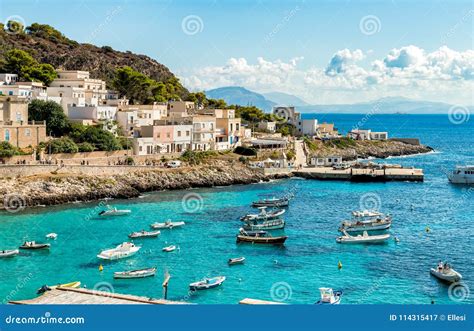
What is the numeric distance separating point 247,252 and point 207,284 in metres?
5.75

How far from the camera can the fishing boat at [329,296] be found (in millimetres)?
19391

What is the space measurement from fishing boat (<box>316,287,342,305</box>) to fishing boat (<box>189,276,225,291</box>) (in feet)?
12.0

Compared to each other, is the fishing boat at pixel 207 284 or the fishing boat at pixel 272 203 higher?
the fishing boat at pixel 272 203

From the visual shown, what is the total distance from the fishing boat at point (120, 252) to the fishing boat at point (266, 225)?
6475mm

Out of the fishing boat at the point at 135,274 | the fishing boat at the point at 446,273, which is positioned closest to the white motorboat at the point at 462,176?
the fishing boat at the point at 446,273

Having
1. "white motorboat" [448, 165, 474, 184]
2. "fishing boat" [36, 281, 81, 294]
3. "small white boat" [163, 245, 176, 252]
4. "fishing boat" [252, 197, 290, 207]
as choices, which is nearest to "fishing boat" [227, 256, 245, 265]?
"small white boat" [163, 245, 176, 252]

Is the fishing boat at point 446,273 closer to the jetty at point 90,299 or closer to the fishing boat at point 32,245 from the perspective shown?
the jetty at point 90,299

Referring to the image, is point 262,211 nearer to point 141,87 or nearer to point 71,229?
point 71,229

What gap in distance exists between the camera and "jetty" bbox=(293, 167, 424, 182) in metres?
53.2

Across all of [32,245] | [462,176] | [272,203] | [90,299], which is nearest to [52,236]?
[32,245]

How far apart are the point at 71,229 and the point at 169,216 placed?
5879mm

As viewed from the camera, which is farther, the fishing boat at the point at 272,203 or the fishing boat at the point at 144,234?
the fishing boat at the point at 272,203

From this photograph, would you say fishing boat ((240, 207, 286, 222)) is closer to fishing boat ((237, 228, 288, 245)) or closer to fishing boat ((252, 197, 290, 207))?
fishing boat ((252, 197, 290, 207))

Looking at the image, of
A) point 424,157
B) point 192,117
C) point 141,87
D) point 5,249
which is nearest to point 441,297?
point 5,249
